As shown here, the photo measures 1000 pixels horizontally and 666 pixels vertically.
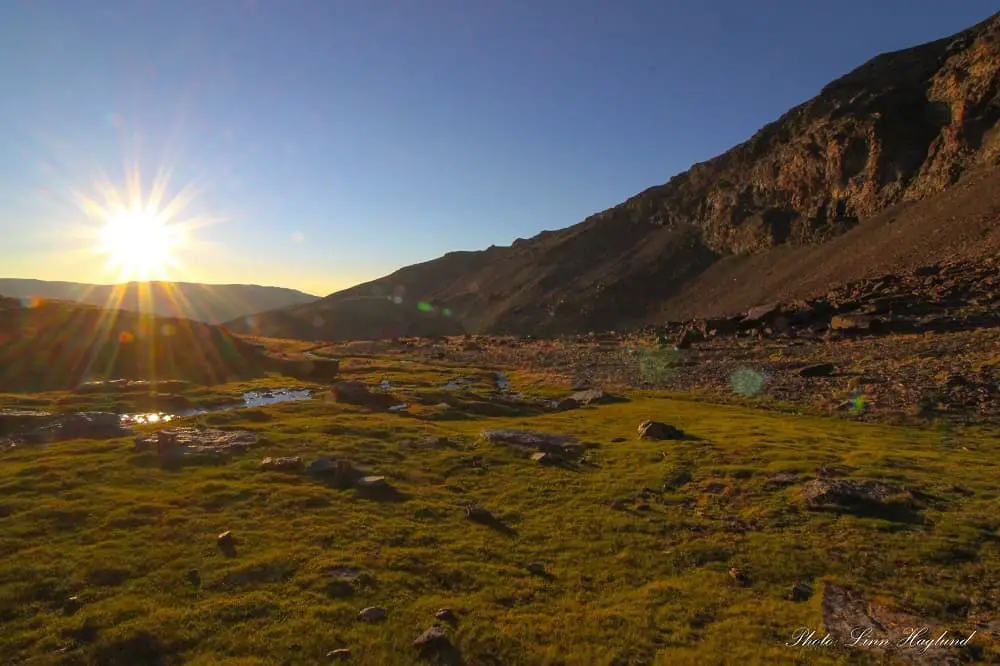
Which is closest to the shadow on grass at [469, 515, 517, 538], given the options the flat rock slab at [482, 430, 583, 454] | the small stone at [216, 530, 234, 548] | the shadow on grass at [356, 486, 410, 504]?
the shadow on grass at [356, 486, 410, 504]

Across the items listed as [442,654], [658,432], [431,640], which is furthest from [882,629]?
[658,432]

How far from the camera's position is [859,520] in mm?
22109

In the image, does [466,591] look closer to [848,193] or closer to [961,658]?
[961,658]

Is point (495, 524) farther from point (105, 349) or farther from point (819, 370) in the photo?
point (105, 349)

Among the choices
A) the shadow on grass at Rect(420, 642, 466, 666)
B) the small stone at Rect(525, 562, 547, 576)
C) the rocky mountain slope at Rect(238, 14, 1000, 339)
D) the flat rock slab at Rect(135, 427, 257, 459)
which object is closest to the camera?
the shadow on grass at Rect(420, 642, 466, 666)

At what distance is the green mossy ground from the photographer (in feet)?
49.4

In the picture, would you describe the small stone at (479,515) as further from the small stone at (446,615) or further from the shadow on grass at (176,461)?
the shadow on grass at (176,461)

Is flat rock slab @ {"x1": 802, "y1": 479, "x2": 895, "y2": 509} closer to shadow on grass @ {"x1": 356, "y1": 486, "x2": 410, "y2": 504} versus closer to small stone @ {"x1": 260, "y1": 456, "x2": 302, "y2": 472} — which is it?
shadow on grass @ {"x1": 356, "y1": 486, "x2": 410, "y2": 504}

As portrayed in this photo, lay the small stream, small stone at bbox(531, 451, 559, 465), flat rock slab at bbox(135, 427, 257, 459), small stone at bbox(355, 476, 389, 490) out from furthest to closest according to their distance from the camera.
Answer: the small stream, flat rock slab at bbox(135, 427, 257, 459), small stone at bbox(531, 451, 559, 465), small stone at bbox(355, 476, 389, 490)

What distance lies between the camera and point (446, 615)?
→ 52.9 ft

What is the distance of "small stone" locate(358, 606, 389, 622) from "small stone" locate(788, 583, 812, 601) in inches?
478

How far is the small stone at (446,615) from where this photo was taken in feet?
52.6

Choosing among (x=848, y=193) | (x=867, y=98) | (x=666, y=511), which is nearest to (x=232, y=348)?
(x=666, y=511)

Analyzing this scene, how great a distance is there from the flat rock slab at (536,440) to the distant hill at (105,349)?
54.2 m
